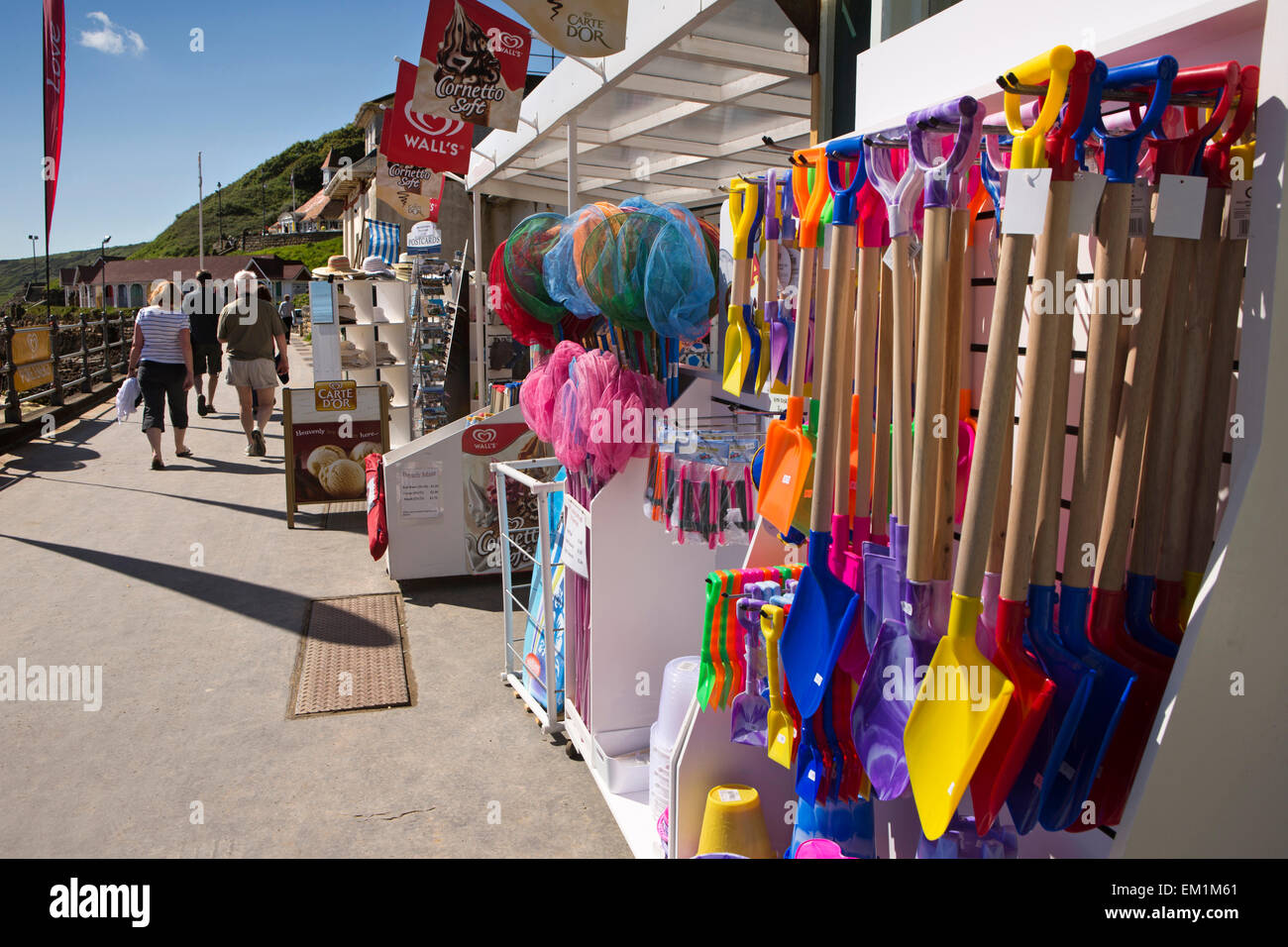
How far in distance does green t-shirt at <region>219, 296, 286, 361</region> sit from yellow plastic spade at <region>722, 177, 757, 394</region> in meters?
7.76

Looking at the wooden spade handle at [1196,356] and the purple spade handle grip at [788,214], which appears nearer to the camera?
the wooden spade handle at [1196,356]

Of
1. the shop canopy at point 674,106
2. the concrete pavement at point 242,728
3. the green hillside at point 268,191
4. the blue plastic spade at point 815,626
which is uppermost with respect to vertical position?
the green hillside at point 268,191

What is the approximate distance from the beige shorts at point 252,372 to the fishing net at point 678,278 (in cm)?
747

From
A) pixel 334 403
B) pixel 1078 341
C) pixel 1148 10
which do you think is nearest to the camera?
pixel 1148 10

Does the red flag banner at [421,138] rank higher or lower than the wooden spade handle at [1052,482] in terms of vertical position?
higher

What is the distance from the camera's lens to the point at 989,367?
4.16ft

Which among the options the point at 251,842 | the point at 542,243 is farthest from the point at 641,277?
the point at 251,842

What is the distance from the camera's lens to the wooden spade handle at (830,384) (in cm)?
163

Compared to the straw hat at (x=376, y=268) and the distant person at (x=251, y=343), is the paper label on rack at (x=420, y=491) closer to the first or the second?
the distant person at (x=251, y=343)

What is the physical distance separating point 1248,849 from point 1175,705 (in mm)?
303

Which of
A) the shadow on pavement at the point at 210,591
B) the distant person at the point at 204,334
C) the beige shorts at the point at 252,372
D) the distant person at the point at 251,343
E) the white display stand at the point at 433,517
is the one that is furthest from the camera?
the distant person at the point at 204,334

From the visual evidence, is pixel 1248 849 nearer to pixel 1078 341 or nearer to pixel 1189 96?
pixel 1078 341

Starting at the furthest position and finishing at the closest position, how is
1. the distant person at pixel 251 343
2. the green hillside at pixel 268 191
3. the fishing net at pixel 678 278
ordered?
1. the green hillside at pixel 268 191
2. the distant person at pixel 251 343
3. the fishing net at pixel 678 278

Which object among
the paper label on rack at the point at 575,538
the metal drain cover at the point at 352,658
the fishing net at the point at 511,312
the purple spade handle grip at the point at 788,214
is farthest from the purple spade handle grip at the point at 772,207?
the metal drain cover at the point at 352,658
